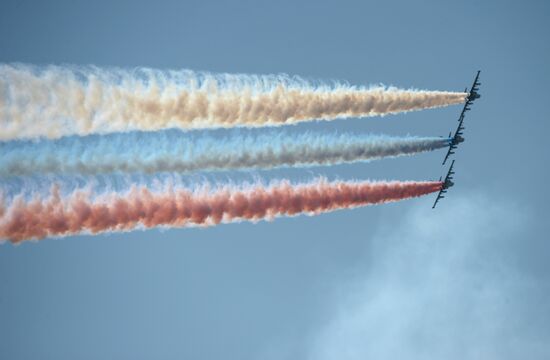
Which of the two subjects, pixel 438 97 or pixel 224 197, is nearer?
pixel 224 197

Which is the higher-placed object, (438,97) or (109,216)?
(438,97)

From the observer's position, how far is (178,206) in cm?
4962

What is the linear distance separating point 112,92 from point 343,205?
17362mm

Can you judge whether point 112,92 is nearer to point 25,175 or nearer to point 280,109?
point 25,175

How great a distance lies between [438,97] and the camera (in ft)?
184

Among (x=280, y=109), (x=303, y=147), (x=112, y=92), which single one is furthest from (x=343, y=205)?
(x=112, y=92)

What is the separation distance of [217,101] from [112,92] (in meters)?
5.95

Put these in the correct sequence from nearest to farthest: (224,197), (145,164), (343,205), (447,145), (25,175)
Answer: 1. (25,175)
2. (145,164)
3. (224,197)
4. (343,205)
5. (447,145)

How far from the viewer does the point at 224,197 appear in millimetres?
51406

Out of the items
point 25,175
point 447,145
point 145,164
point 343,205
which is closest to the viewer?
point 25,175

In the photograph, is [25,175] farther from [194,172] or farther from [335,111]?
[335,111]

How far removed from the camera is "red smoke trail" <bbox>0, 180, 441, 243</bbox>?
45.3 meters

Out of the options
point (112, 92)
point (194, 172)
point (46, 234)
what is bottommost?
point (46, 234)

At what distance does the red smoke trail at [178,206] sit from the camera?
45.3 meters
